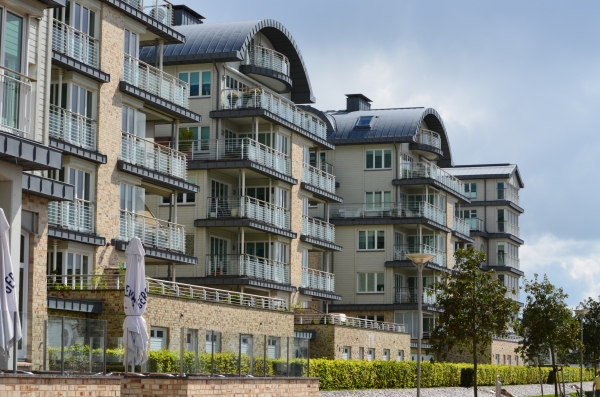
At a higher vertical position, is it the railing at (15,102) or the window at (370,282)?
the railing at (15,102)

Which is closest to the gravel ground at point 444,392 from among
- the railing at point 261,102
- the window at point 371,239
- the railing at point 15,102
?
the window at point 371,239

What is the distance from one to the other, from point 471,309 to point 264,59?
20.1m

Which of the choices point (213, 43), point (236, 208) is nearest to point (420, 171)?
point (236, 208)

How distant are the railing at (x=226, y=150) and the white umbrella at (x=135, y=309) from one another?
25043mm

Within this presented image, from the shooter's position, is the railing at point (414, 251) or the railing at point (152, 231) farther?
the railing at point (414, 251)

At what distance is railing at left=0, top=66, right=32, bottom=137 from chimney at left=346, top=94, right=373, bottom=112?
52.9m

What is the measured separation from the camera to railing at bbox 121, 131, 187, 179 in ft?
134

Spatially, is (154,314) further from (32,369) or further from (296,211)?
(296,211)

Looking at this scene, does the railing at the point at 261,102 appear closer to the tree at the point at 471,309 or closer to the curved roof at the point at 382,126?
the curved roof at the point at 382,126

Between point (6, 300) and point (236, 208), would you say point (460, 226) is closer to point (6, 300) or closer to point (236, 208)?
point (236, 208)

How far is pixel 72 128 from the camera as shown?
122ft

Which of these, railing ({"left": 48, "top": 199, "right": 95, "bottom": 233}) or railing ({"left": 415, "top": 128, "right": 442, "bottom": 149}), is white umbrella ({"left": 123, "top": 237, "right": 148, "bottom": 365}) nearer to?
railing ({"left": 48, "top": 199, "right": 95, "bottom": 233})

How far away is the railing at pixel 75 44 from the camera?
119 ft

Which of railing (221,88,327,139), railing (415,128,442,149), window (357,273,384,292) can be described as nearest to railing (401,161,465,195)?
railing (415,128,442,149)
